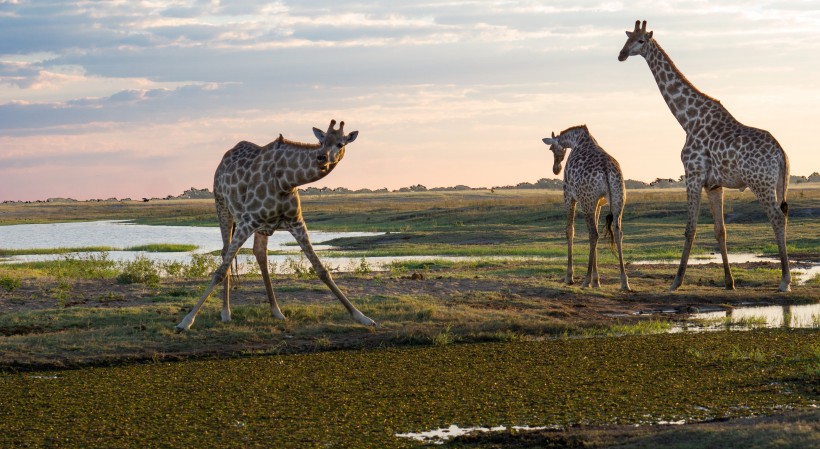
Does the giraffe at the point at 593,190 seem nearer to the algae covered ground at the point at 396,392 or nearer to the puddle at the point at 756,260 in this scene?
the puddle at the point at 756,260

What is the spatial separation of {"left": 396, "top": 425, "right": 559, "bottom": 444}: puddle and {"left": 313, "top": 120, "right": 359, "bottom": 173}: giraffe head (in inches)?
217

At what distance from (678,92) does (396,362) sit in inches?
457

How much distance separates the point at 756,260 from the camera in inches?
1147

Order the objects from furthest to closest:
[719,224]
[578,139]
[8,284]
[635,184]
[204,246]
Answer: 1. [635,184]
2. [204,246]
3. [578,139]
4. [719,224]
5. [8,284]

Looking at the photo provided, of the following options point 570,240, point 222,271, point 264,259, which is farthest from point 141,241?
point 222,271

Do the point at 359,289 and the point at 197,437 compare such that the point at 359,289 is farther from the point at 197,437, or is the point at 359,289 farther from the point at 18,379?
the point at 197,437

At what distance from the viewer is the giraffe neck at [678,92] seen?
68.1ft

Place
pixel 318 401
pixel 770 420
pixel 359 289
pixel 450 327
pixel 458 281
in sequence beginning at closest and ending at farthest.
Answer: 1. pixel 770 420
2. pixel 318 401
3. pixel 450 327
4. pixel 359 289
5. pixel 458 281

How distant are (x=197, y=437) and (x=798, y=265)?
73.6 feet

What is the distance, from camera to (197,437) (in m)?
8.73

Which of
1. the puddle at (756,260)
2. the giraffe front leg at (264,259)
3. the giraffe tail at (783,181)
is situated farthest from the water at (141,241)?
the giraffe tail at (783,181)

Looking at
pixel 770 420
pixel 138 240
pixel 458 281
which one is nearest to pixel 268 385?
pixel 770 420

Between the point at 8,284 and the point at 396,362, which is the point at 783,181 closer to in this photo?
the point at 396,362

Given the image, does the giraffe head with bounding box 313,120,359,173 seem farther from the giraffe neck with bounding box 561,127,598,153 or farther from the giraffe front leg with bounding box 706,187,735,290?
the giraffe front leg with bounding box 706,187,735,290
